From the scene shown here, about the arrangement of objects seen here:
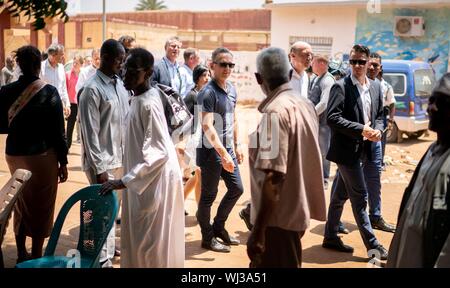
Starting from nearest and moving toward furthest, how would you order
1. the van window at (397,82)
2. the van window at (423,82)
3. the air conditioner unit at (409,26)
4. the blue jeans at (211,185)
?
1. the blue jeans at (211,185)
2. the van window at (397,82)
3. the van window at (423,82)
4. the air conditioner unit at (409,26)

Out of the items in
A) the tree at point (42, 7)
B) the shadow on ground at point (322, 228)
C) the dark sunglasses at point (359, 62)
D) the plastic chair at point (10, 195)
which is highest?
the tree at point (42, 7)

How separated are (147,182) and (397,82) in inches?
460

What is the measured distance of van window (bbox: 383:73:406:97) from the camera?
47.2 ft

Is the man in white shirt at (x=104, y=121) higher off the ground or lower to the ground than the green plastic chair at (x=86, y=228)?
higher

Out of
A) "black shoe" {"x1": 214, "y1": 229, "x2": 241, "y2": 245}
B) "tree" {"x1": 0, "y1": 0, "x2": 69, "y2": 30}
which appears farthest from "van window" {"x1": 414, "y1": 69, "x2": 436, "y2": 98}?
"tree" {"x1": 0, "y1": 0, "x2": 69, "y2": 30}

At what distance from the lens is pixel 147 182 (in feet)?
13.5

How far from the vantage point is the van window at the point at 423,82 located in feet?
48.0

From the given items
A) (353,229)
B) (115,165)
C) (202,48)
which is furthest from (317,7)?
(115,165)

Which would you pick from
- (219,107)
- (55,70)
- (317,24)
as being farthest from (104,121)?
(317,24)

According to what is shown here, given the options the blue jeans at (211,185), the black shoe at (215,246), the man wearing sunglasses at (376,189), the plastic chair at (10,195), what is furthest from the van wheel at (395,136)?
the plastic chair at (10,195)

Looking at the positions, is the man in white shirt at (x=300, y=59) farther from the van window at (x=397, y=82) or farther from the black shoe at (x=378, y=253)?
the van window at (x=397, y=82)

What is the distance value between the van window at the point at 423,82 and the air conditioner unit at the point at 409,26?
236 inches

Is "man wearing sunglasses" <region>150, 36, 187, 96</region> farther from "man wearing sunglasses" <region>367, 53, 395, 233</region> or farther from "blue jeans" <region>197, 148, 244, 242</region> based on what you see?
"man wearing sunglasses" <region>367, 53, 395, 233</region>
